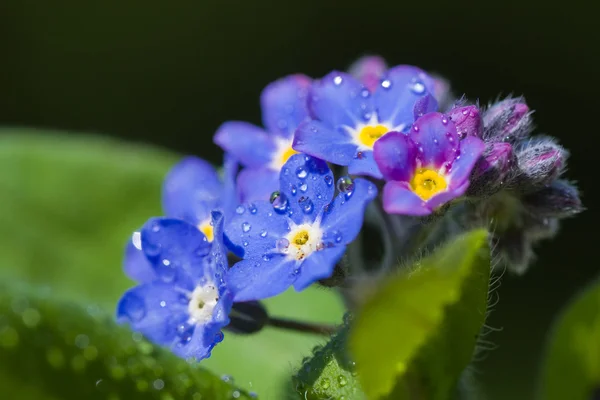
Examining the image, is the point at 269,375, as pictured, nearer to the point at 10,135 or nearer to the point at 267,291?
the point at 267,291

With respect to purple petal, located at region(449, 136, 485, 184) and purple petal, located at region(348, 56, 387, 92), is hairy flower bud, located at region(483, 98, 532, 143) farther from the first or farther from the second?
purple petal, located at region(348, 56, 387, 92)

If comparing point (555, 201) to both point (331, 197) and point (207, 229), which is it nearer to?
point (331, 197)

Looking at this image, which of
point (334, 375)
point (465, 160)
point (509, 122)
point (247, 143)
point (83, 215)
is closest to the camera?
point (334, 375)

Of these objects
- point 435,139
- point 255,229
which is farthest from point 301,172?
point 435,139

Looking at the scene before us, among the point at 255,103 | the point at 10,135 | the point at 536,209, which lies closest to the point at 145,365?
the point at 536,209

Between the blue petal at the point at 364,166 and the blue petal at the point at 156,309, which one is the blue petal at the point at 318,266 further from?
the blue petal at the point at 156,309

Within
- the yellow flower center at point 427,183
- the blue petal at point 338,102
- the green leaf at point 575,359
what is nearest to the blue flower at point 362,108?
the blue petal at point 338,102
